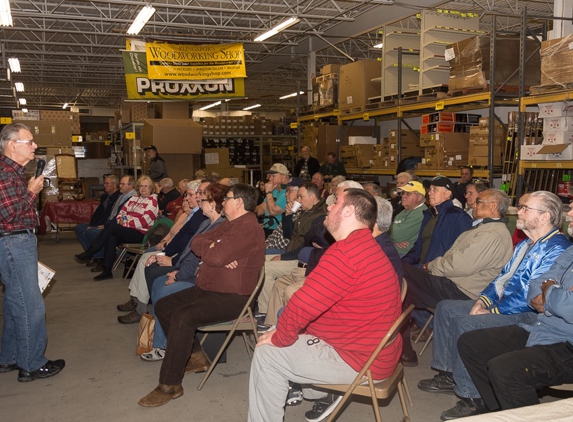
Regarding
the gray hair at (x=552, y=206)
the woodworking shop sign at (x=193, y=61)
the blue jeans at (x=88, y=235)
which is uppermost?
the woodworking shop sign at (x=193, y=61)

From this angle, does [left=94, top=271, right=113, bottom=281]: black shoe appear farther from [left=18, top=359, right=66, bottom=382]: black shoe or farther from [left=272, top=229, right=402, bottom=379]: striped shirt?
[left=272, top=229, right=402, bottom=379]: striped shirt

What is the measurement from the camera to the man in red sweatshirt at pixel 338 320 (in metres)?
2.56

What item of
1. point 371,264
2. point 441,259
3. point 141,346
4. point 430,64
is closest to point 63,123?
point 430,64

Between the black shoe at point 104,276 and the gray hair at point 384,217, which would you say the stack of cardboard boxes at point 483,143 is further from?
the black shoe at point 104,276

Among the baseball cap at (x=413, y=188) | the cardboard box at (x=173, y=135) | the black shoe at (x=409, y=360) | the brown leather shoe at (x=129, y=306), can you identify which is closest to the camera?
the black shoe at (x=409, y=360)

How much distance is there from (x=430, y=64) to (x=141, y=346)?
6.94 meters

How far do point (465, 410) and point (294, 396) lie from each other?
105 cm

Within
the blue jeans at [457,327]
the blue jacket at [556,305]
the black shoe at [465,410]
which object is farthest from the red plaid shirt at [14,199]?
the blue jacket at [556,305]

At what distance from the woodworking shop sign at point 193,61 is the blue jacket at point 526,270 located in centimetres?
923

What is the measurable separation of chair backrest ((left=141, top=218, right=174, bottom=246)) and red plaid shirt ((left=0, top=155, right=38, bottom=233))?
282cm

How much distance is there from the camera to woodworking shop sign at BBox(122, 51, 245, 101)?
36.6 feet

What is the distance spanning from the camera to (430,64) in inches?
365

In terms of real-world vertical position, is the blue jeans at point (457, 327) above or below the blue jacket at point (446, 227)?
below

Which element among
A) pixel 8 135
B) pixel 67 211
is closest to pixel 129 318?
pixel 8 135
